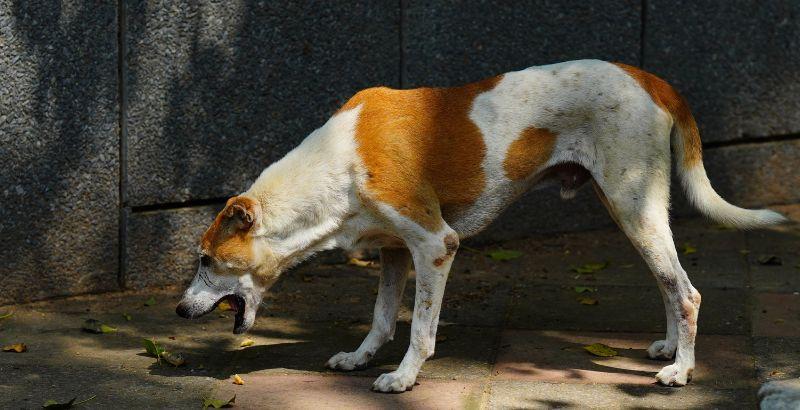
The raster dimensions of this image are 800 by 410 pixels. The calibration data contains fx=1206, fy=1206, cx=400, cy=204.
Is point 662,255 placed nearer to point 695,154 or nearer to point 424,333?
point 695,154

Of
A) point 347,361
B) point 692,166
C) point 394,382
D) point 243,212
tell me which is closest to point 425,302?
point 394,382

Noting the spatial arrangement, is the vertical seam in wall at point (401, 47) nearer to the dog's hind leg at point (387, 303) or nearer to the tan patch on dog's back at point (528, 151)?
the dog's hind leg at point (387, 303)

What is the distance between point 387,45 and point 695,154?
2.53 metres

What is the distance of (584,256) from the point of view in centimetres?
803

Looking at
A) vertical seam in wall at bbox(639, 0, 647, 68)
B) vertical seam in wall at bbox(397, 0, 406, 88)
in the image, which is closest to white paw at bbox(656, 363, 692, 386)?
vertical seam in wall at bbox(397, 0, 406, 88)

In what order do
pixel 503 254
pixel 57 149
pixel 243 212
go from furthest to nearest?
pixel 503 254
pixel 57 149
pixel 243 212

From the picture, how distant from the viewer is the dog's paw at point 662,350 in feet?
19.3

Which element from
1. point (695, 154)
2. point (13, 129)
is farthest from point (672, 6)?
point (13, 129)

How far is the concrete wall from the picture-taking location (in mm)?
6762

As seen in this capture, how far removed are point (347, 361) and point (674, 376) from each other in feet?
5.05

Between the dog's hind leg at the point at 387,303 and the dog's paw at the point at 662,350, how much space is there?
1.26 metres

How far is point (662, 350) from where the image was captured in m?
5.90

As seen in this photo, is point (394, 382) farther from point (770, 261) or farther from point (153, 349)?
point (770, 261)

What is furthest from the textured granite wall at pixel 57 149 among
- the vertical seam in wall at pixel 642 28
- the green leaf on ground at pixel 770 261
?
the green leaf on ground at pixel 770 261
